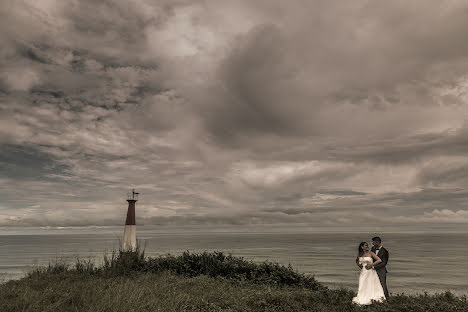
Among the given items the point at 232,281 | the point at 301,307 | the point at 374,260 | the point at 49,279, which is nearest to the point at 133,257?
the point at 49,279

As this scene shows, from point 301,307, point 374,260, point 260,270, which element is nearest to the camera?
point 301,307

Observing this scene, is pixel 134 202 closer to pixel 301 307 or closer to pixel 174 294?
pixel 174 294

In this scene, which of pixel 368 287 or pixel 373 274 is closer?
pixel 368 287

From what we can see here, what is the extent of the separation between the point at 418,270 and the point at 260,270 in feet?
132

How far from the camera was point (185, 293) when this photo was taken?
13.7 m

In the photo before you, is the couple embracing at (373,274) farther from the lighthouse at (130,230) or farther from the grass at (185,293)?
the lighthouse at (130,230)

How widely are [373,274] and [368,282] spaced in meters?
0.43

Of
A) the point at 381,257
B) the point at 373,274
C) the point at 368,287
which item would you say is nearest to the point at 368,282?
the point at 368,287

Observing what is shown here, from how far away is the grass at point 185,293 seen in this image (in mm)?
11492

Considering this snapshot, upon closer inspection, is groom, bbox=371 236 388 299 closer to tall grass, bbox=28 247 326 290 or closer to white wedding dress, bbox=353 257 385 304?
white wedding dress, bbox=353 257 385 304

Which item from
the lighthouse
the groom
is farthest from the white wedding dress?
the lighthouse

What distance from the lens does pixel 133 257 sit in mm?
21484

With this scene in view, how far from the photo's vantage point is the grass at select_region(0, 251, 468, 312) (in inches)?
452

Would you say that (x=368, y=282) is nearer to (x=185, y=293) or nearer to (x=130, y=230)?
(x=185, y=293)
